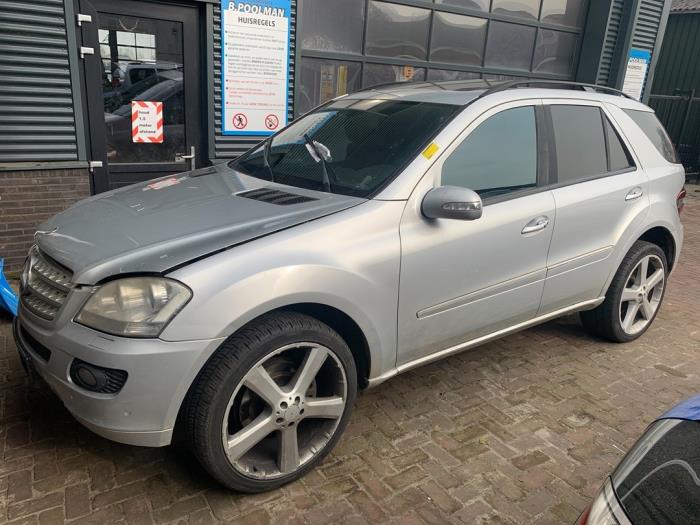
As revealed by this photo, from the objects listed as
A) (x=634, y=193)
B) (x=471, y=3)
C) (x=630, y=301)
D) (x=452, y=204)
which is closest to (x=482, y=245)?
(x=452, y=204)

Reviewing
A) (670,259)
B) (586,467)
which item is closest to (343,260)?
(586,467)

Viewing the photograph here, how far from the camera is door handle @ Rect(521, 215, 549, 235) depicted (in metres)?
3.18

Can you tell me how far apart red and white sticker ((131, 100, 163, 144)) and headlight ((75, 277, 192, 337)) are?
407cm

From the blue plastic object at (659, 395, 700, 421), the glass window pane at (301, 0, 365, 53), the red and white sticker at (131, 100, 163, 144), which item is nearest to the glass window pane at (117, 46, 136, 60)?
the red and white sticker at (131, 100, 163, 144)

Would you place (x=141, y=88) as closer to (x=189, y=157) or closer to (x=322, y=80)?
(x=189, y=157)

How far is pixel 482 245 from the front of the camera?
2.97 meters

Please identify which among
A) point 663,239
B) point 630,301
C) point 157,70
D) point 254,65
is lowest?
point 630,301

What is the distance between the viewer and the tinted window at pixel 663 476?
1.36 meters

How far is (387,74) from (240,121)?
233cm

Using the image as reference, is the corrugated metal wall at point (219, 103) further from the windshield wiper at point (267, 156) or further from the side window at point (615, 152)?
the side window at point (615, 152)

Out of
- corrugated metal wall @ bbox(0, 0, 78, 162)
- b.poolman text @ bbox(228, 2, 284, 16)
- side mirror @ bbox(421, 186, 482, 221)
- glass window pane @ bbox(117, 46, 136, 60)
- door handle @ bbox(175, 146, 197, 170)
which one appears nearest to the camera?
side mirror @ bbox(421, 186, 482, 221)

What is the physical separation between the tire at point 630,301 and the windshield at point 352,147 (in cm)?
189

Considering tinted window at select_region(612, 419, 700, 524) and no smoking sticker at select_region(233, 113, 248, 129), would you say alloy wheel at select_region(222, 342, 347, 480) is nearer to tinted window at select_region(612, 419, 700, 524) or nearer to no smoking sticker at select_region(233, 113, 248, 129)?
tinted window at select_region(612, 419, 700, 524)

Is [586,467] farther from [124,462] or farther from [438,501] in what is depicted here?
[124,462]
